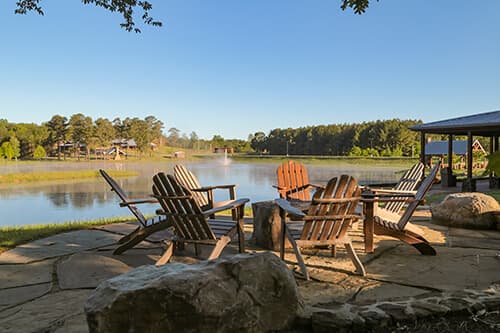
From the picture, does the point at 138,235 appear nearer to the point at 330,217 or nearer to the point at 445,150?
the point at 330,217

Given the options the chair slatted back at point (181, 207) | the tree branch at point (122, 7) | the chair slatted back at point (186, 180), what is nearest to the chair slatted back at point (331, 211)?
the chair slatted back at point (181, 207)

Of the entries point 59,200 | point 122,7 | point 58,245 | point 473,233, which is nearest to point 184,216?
point 58,245

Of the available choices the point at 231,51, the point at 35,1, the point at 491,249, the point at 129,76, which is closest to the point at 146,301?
the point at 491,249

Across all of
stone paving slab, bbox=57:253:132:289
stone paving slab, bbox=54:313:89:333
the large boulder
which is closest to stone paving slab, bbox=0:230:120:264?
stone paving slab, bbox=57:253:132:289

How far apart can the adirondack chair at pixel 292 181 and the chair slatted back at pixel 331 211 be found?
2.07 meters

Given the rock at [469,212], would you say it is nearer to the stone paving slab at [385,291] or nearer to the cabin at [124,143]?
the stone paving slab at [385,291]

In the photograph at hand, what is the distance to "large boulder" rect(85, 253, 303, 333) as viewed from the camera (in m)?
1.59

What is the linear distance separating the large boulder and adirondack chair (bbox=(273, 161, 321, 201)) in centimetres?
320

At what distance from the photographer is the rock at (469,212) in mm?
4730

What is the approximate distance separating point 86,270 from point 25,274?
45cm

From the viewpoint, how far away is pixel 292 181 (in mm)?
5215

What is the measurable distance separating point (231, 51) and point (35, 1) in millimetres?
22046

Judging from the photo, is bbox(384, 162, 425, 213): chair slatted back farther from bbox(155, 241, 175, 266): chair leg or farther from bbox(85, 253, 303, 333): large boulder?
bbox(85, 253, 303, 333): large boulder

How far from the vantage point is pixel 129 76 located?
34.4 meters
